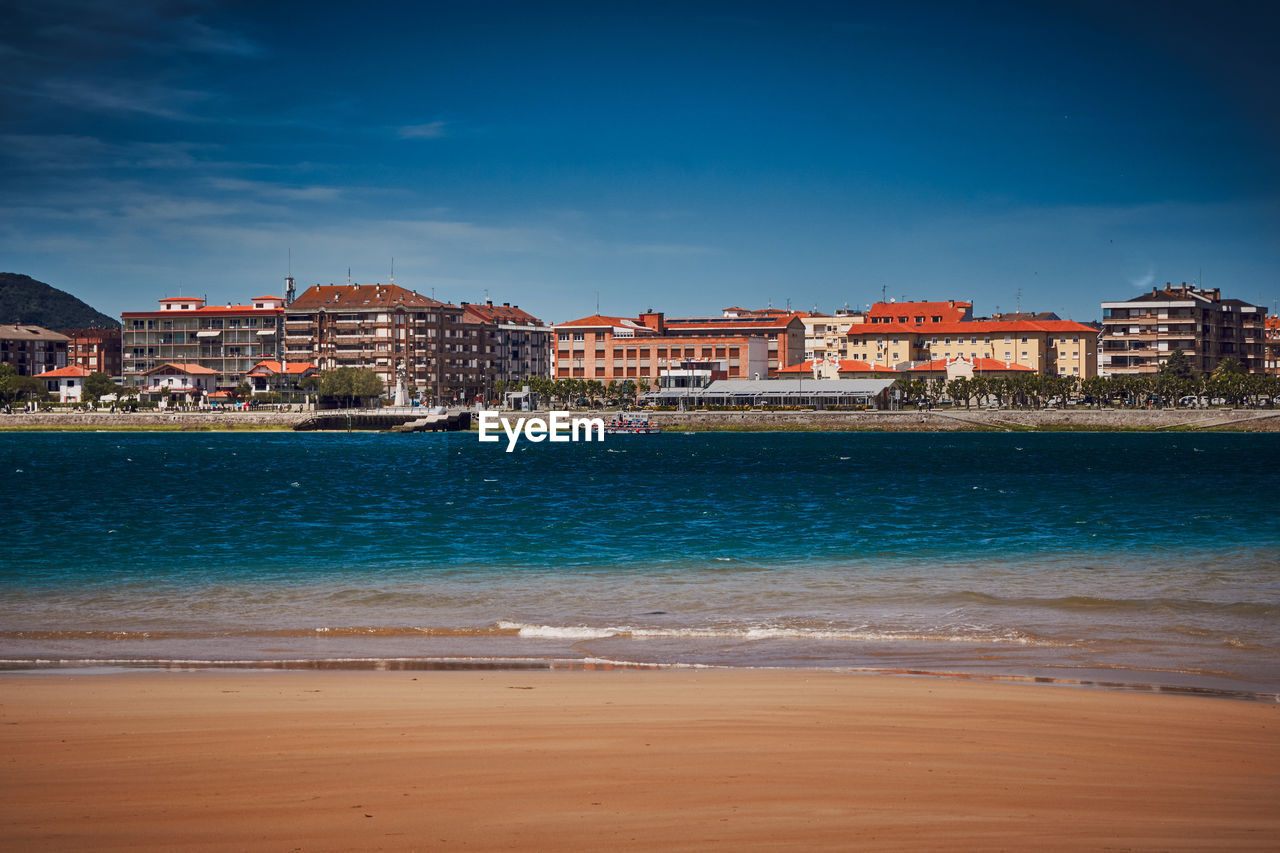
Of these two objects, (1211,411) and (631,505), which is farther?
(1211,411)

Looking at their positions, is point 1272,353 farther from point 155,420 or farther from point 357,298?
point 155,420

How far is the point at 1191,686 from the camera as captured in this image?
38.4 ft

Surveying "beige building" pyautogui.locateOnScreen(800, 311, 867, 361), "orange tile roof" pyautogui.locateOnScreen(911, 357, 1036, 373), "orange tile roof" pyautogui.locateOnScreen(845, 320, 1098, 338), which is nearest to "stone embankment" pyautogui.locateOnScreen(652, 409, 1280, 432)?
"orange tile roof" pyautogui.locateOnScreen(911, 357, 1036, 373)

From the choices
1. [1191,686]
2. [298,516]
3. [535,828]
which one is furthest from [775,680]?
[298,516]

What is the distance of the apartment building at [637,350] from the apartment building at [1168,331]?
1777 inches

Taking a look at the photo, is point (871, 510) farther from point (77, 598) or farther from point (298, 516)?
point (77, 598)

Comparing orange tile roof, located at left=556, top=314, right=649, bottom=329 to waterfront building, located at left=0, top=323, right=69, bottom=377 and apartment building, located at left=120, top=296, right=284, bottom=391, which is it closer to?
apartment building, located at left=120, top=296, right=284, bottom=391

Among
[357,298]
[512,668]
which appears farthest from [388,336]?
→ [512,668]

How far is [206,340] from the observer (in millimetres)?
167500

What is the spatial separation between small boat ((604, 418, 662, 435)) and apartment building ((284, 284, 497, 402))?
4072cm

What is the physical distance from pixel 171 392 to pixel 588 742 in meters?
163

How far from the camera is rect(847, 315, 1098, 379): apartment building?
14925cm

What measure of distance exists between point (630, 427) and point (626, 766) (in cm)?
11440

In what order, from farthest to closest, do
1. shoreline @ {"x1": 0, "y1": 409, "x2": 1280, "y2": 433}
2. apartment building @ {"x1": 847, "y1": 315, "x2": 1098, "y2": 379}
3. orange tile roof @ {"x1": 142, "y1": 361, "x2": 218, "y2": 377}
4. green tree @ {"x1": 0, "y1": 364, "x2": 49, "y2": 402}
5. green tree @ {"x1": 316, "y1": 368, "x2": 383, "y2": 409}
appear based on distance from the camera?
orange tile roof @ {"x1": 142, "y1": 361, "x2": 218, "y2": 377} < green tree @ {"x1": 0, "y1": 364, "x2": 49, "y2": 402} < apartment building @ {"x1": 847, "y1": 315, "x2": 1098, "y2": 379} < green tree @ {"x1": 316, "y1": 368, "x2": 383, "y2": 409} < shoreline @ {"x1": 0, "y1": 409, "x2": 1280, "y2": 433}
